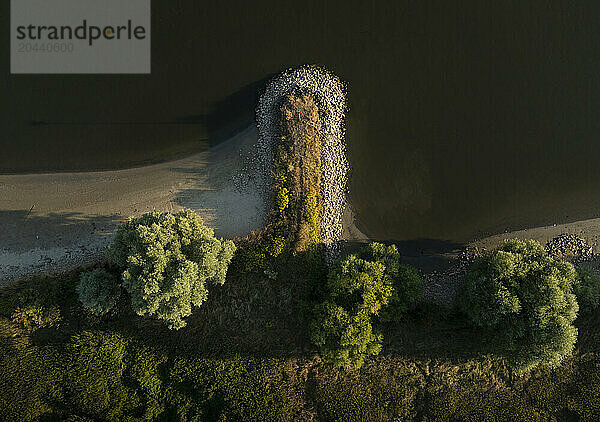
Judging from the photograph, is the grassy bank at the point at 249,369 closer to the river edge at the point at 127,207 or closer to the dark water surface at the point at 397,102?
the river edge at the point at 127,207

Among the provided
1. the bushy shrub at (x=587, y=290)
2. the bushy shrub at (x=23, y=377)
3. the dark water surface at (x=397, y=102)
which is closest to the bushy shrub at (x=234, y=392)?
the bushy shrub at (x=23, y=377)

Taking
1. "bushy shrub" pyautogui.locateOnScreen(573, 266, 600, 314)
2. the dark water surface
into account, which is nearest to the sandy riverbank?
the dark water surface

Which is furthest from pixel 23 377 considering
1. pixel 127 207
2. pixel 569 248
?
pixel 569 248

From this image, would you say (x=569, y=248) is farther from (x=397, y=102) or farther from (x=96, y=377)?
(x=96, y=377)

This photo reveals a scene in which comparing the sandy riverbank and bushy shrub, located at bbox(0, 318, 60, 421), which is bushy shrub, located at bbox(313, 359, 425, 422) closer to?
the sandy riverbank

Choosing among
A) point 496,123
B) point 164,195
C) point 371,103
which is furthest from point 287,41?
point 496,123

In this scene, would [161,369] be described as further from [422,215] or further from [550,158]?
[550,158]
